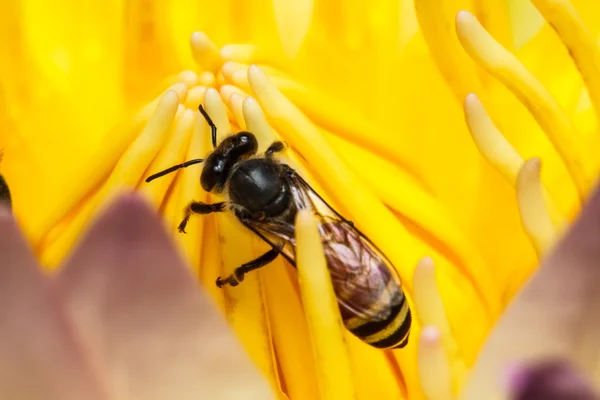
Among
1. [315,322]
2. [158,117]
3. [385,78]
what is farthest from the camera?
[385,78]

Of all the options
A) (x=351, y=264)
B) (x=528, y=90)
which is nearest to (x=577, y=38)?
(x=528, y=90)

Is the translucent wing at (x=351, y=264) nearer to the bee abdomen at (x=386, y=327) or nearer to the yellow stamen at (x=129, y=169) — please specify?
the bee abdomen at (x=386, y=327)

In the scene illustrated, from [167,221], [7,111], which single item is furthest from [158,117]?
[7,111]

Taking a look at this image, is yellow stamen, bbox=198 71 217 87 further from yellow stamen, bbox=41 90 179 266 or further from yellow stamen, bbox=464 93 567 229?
yellow stamen, bbox=464 93 567 229

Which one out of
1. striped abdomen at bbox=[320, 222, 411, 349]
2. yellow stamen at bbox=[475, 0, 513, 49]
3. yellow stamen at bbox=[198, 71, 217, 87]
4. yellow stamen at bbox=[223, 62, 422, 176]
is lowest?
striped abdomen at bbox=[320, 222, 411, 349]

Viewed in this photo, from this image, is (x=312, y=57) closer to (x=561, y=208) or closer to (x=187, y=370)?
(x=561, y=208)

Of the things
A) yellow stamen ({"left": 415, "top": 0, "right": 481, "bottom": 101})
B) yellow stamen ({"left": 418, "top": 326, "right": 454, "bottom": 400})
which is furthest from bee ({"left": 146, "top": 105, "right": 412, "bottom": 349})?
yellow stamen ({"left": 415, "top": 0, "right": 481, "bottom": 101})
